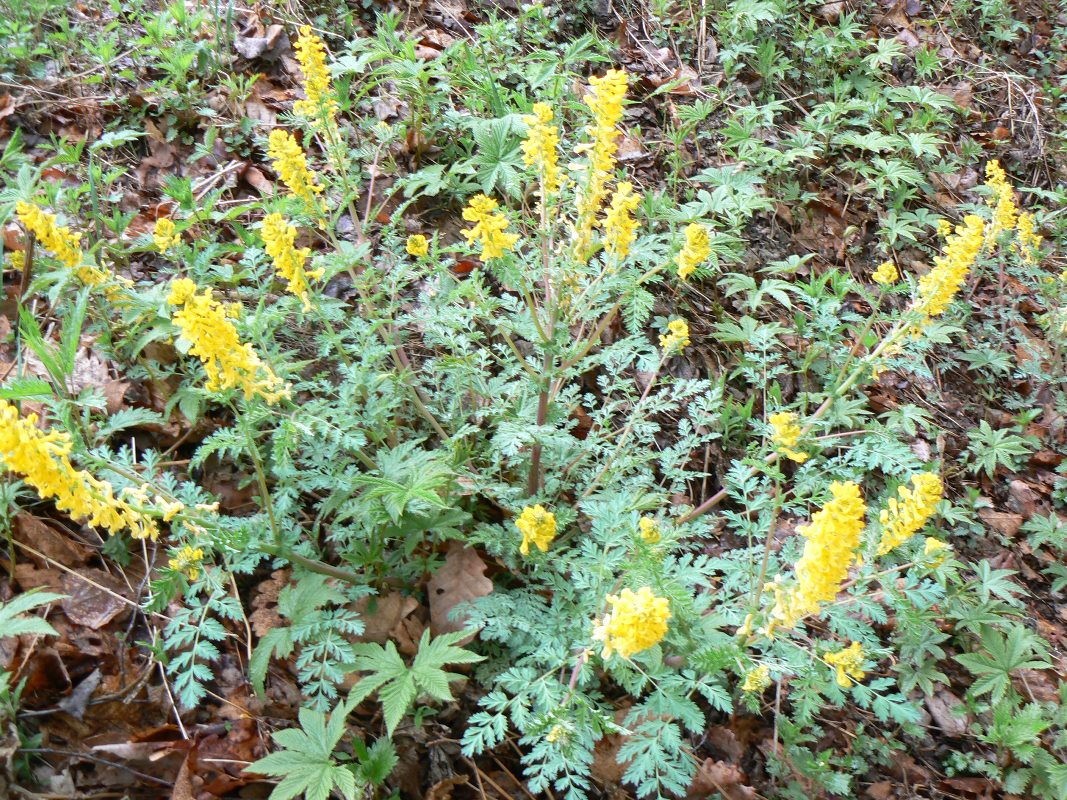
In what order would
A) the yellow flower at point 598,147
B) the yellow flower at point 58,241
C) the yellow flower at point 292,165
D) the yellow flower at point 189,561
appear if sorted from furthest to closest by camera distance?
the yellow flower at point 292,165 < the yellow flower at point 58,241 < the yellow flower at point 598,147 < the yellow flower at point 189,561

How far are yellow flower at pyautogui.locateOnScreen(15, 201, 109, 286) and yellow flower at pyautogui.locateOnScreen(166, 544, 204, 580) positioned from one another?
1.11 metres

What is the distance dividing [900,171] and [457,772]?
4.78 meters

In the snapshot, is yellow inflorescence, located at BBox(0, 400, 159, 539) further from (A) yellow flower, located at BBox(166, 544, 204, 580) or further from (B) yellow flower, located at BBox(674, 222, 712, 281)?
(B) yellow flower, located at BBox(674, 222, 712, 281)

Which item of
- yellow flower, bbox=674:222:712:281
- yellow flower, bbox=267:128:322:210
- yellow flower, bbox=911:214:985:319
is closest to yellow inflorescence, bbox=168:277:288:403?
yellow flower, bbox=267:128:322:210

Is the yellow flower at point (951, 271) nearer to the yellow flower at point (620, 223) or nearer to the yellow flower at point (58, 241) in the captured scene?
the yellow flower at point (620, 223)

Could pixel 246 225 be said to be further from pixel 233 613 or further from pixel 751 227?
pixel 751 227

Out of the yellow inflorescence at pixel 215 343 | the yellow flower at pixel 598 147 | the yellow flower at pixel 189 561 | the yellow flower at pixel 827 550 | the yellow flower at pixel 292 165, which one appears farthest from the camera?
the yellow flower at pixel 292 165

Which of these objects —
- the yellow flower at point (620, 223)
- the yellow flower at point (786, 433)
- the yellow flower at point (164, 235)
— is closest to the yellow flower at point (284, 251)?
the yellow flower at point (164, 235)

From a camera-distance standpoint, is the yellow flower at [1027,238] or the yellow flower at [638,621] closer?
the yellow flower at [638,621]

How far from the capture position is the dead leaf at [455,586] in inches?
107

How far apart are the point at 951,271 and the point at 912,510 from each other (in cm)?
107

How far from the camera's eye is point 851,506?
1.85 meters

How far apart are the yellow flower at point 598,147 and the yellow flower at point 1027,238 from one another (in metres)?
3.79

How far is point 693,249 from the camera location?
2.43m
